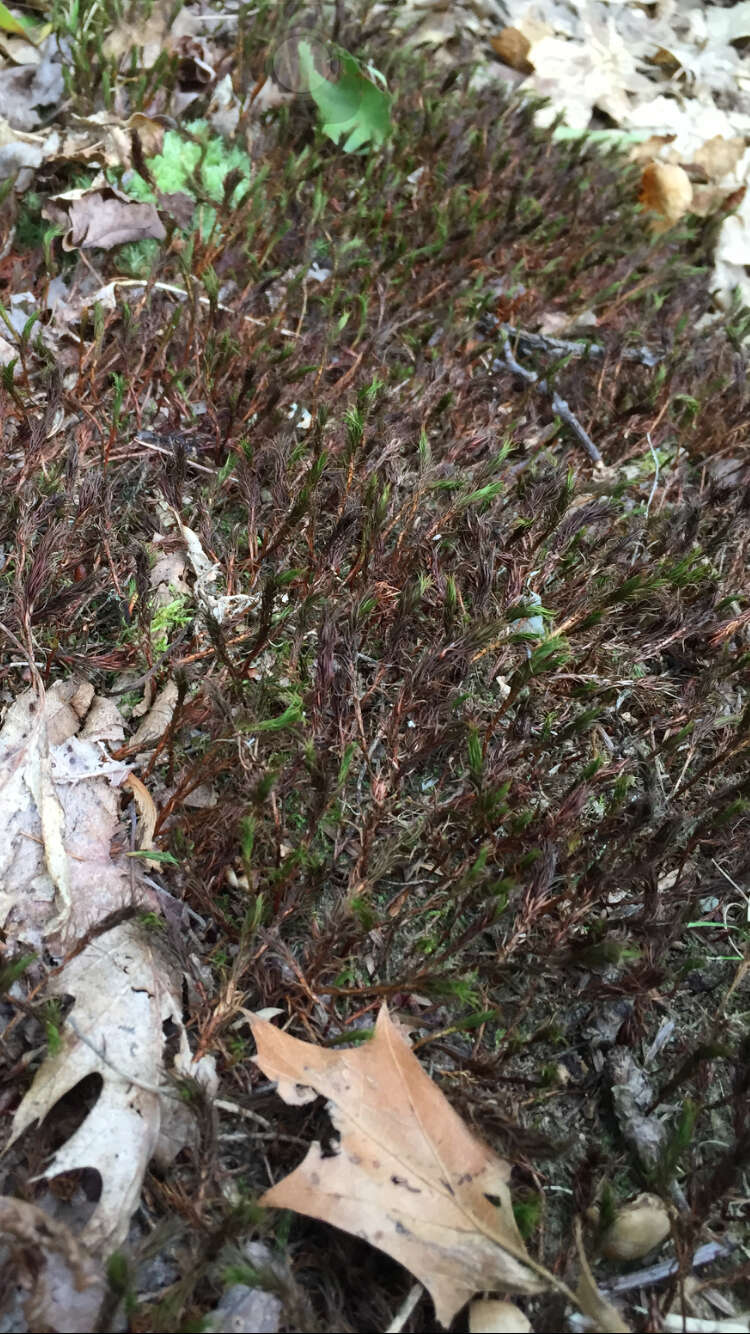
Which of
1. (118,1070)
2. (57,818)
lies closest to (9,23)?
(57,818)

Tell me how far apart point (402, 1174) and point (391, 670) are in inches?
42.0

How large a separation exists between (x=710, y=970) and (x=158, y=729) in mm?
1298

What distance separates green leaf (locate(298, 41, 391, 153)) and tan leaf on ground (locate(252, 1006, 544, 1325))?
3.27 meters

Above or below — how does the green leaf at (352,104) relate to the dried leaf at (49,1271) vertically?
above

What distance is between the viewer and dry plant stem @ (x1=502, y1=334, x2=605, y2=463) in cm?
280

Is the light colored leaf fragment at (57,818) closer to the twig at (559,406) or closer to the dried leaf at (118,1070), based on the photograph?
the dried leaf at (118,1070)

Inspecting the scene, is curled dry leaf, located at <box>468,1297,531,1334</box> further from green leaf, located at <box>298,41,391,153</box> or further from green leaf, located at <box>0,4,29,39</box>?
green leaf, located at <box>0,4,29,39</box>

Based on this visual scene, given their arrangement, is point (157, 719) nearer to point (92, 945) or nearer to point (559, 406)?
point (92, 945)

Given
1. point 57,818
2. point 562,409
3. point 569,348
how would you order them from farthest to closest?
point 569,348 → point 562,409 → point 57,818

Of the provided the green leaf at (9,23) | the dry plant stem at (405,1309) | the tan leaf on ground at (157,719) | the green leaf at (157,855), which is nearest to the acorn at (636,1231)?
the dry plant stem at (405,1309)

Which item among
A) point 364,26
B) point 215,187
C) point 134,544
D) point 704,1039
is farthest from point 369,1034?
point 364,26

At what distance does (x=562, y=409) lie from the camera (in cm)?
283

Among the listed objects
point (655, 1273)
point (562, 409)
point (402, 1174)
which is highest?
point (562, 409)

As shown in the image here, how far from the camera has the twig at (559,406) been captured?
280 cm
